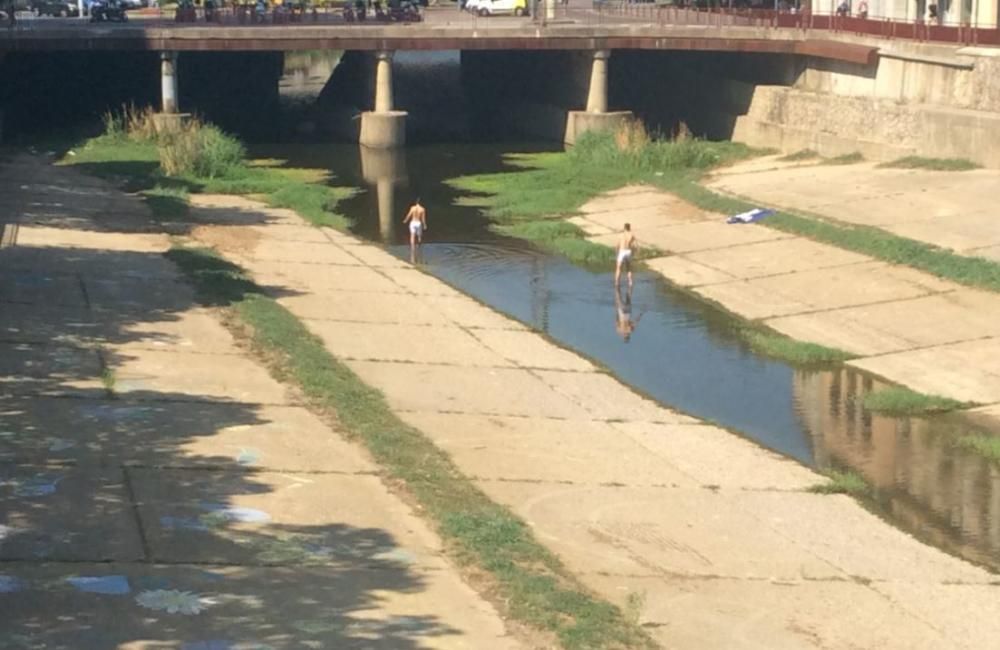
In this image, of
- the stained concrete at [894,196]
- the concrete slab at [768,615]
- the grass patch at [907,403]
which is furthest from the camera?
the stained concrete at [894,196]

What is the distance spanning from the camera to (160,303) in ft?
94.6

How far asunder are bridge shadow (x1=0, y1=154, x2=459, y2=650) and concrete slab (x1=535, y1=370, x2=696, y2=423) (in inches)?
183

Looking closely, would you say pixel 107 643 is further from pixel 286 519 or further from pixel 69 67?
pixel 69 67

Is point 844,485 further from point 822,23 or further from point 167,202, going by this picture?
point 822,23

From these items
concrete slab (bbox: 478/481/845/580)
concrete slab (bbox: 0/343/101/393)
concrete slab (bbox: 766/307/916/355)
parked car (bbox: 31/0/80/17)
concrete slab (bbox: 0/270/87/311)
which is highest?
parked car (bbox: 31/0/80/17)

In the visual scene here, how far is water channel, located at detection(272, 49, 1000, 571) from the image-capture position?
2172cm

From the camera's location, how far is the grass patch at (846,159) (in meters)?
49.3

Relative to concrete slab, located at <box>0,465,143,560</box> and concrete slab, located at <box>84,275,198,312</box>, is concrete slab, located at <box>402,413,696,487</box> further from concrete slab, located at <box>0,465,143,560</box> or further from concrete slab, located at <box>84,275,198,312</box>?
concrete slab, located at <box>84,275,198,312</box>

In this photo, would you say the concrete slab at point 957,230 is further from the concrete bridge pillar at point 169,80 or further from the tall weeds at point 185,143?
the concrete bridge pillar at point 169,80

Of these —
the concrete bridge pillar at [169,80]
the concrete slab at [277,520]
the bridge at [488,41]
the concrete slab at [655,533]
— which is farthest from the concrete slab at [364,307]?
the concrete bridge pillar at [169,80]

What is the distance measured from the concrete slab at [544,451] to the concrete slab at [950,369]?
20.3 ft

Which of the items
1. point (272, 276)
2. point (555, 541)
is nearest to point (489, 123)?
point (272, 276)

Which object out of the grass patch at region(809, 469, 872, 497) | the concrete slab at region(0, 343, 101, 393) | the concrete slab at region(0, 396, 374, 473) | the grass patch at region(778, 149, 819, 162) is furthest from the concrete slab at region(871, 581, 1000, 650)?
the grass patch at region(778, 149, 819, 162)

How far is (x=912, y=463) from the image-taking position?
76.5ft
